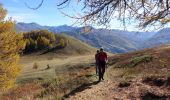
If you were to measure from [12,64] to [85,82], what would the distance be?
20508mm

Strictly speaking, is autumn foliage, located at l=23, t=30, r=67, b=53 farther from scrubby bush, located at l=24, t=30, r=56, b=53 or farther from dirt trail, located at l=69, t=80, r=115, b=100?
dirt trail, located at l=69, t=80, r=115, b=100

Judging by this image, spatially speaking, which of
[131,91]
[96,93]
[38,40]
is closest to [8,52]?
[96,93]

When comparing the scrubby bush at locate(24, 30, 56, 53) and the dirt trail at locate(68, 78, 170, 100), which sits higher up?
the dirt trail at locate(68, 78, 170, 100)

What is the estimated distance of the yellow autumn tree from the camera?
3894 cm

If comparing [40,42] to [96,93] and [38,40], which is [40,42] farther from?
[96,93]

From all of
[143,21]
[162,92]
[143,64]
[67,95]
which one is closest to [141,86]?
[162,92]

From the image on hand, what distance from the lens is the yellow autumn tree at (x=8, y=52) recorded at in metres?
38.9

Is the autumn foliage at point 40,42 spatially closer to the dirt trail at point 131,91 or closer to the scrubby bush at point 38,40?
the scrubby bush at point 38,40

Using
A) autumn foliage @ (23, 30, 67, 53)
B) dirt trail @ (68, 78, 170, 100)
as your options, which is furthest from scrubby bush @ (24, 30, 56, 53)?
dirt trail @ (68, 78, 170, 100)

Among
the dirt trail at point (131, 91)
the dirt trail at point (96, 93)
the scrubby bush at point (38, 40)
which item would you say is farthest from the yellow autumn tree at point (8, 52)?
the scrubby bush at point (38, 40)

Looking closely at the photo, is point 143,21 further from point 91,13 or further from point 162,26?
point 91,13

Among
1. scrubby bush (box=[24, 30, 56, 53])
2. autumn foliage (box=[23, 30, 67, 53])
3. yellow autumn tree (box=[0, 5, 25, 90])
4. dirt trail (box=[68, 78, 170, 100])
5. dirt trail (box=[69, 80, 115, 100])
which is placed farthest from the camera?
scrubby bush (box=[24, 30, 56, 53])

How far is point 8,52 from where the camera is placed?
39.7 meters

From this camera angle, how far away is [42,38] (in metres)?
170
